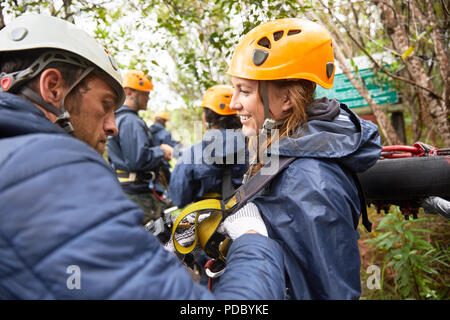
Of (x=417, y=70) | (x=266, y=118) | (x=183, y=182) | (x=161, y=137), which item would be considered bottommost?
(x=161, y=137)

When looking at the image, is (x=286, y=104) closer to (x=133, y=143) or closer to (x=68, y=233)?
(x=68, y=233)

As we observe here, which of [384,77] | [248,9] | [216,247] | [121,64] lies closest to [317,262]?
[216,247]

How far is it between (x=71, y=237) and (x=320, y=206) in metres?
1.10

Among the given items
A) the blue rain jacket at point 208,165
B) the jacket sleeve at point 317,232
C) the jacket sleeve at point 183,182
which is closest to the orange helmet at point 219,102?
the blue rain jacket at point 208,165

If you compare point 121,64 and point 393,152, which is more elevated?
point 121,64

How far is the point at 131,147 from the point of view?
4.63 metres

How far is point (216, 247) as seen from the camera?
5.67 ft

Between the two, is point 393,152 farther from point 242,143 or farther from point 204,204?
point 242,143

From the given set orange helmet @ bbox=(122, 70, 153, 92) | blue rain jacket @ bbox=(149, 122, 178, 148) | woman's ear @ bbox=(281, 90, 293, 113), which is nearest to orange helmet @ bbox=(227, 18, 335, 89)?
woman's ear @ bbox=(281, 90, 293, 113)

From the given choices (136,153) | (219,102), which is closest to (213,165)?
(219,102)

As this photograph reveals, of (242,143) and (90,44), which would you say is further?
(242,143)

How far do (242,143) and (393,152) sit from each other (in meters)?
1.80

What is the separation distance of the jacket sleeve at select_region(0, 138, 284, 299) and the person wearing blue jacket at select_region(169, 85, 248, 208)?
8.76 ft

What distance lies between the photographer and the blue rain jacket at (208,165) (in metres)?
3.58
